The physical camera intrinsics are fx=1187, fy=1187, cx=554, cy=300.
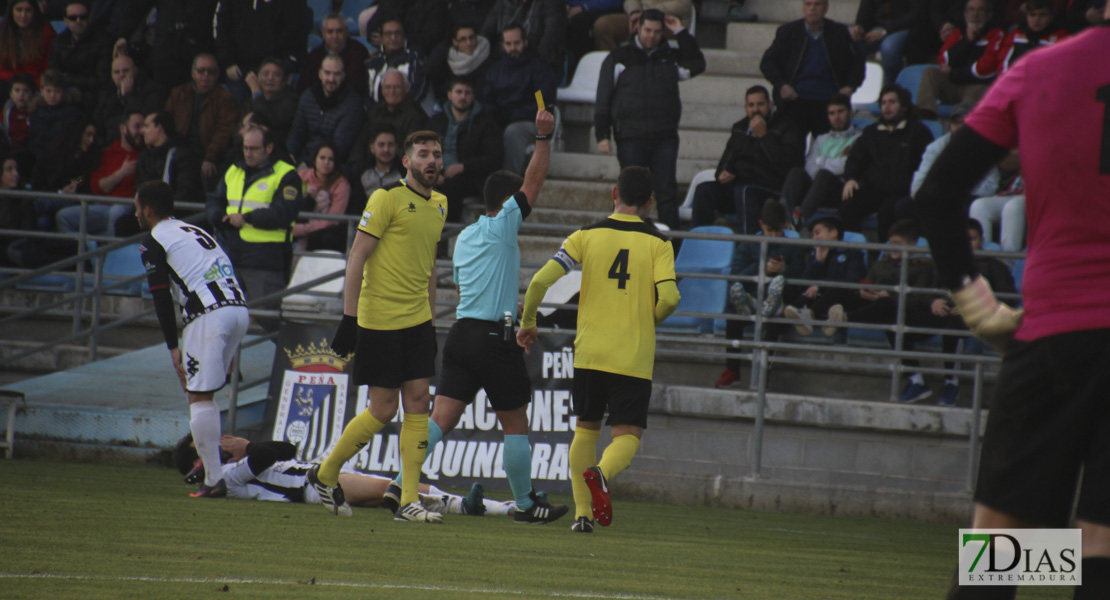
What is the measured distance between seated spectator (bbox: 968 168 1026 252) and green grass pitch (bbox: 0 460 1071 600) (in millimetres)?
3540

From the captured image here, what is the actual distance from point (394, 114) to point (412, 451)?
20.7 feet

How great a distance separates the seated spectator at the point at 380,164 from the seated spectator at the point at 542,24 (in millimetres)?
1980

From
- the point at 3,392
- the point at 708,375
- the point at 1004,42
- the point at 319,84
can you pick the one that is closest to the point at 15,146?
the point at 319,84

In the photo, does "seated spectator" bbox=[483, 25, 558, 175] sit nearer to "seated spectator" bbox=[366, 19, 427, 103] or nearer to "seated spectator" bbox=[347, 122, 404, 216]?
"seated spectator" bbox=[366, 19, 427, 103]

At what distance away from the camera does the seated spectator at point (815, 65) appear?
13.0 metres

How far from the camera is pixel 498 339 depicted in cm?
774

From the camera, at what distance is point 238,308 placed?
8438 mm

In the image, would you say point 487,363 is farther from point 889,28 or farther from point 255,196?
point 889,28

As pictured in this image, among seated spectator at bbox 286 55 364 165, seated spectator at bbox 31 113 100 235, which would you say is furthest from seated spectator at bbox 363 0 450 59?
seated spectator at bbox 31 113 100 235

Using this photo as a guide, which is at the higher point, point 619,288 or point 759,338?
point 619,288

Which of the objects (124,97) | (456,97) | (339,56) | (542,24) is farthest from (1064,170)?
(124,97)

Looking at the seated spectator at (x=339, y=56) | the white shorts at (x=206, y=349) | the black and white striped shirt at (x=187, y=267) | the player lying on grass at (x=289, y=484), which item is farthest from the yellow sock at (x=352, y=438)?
the seated spectator at (x=339, y=56)

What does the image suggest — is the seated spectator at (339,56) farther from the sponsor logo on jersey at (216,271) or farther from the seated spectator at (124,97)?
the sponsor logo on jersey at (216,271)

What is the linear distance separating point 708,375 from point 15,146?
8982mm
